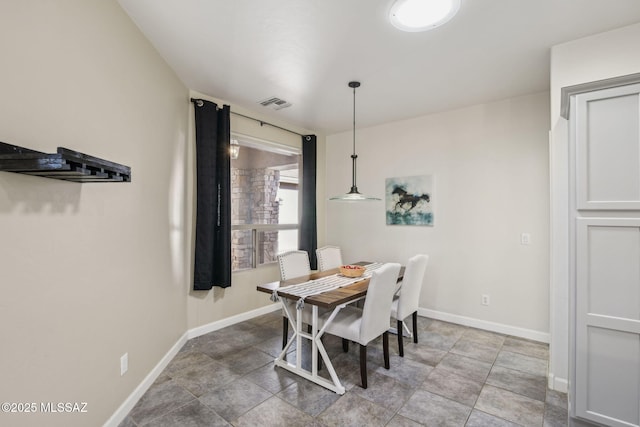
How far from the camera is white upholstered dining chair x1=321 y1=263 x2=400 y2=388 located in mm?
2299

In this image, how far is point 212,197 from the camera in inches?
129

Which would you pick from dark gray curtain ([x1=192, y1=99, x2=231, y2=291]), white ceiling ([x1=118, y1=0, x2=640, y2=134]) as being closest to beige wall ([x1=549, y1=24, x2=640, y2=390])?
white ceiling ([x1=118, y1=0, x2=640, y2=134])

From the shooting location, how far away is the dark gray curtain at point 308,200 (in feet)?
14.7

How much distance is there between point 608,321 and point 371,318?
136 cm

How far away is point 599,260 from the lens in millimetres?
1576

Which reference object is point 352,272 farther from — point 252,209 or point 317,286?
point 252,209

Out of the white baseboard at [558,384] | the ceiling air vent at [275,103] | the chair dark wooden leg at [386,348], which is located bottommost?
the white baseboard at [558,384]

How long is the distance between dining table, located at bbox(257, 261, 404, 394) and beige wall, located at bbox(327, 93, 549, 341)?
1.45m

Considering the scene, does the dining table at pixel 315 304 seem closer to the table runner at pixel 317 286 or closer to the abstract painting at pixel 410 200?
the table runner at pixel 317 286

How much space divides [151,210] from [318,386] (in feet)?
6.16

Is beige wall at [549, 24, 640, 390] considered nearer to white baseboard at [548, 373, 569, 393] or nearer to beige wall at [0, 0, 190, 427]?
white baseboard at [548, 373, 569, 393]

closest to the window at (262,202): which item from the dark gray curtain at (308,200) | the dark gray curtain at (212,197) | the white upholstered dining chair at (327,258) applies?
the dark gray curtain at (308,200)

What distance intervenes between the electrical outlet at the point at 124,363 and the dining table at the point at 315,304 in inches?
39.5

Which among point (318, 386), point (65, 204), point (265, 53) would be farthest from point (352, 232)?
point (65, 204)
